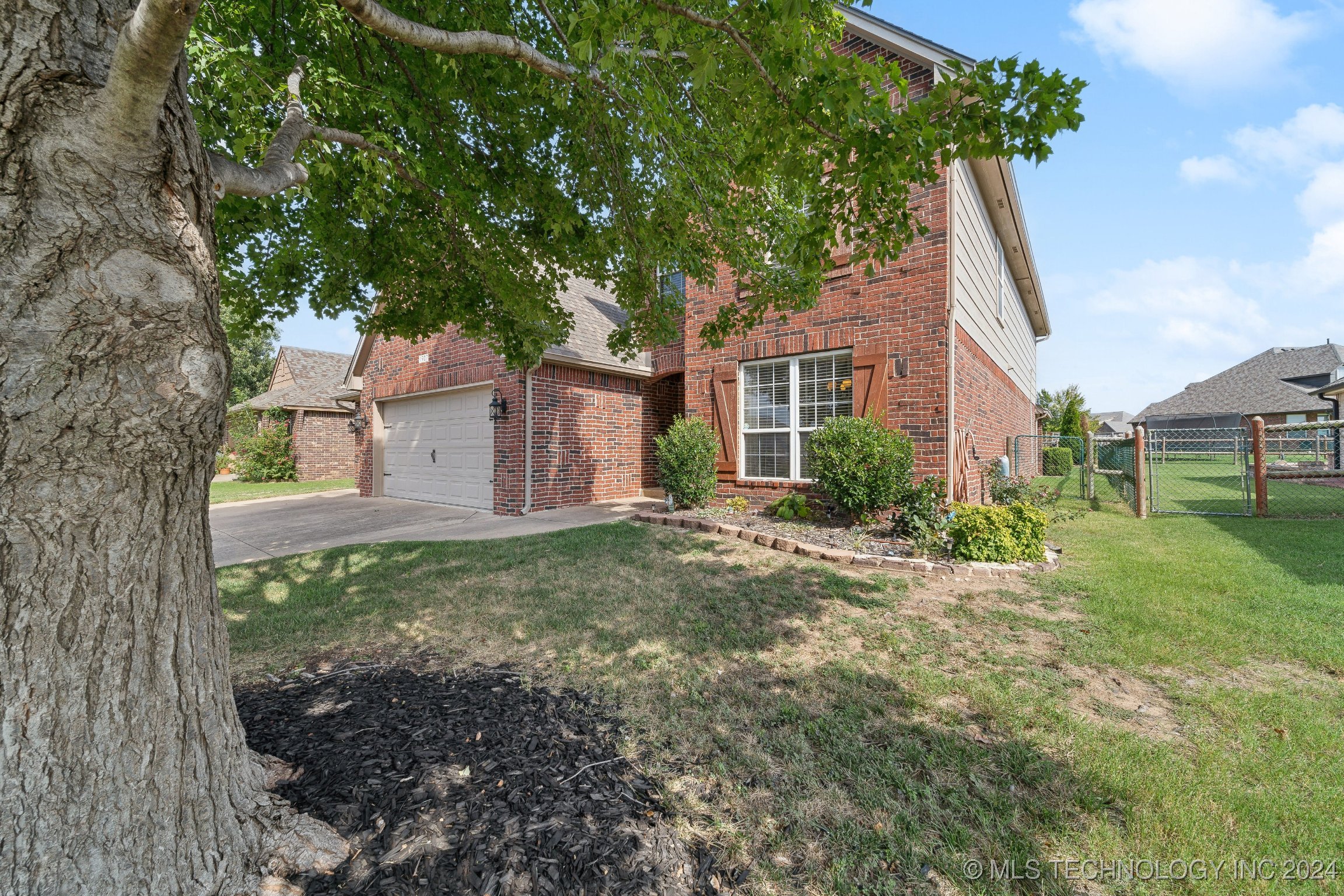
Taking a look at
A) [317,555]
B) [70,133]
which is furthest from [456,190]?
[317,555]

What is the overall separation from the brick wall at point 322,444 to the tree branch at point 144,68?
19.7m

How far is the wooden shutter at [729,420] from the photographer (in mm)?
8336

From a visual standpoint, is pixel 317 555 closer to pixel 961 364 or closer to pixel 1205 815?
pixel 1205 815

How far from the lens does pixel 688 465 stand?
788 cm

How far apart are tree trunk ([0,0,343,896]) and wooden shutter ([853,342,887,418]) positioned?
6.80 m

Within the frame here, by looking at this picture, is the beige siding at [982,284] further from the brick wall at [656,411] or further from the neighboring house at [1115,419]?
the neighboring house at [1115,419]

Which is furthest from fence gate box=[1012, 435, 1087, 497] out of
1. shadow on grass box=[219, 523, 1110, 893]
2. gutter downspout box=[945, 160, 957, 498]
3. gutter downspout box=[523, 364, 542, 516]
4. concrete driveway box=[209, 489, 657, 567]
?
gutter downspout box=[523, 364, 542, 516]

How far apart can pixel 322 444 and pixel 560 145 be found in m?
18.9

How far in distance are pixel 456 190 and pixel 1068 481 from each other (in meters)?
16.7

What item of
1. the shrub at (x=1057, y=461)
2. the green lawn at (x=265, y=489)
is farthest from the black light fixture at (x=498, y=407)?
the shrub at (x=1057, y=461)

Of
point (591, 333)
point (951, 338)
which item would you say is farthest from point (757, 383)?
point (591, 333)

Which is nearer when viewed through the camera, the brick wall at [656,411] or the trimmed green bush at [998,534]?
the trimmed green bush at [998,534]

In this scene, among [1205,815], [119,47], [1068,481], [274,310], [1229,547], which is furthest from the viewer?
[1068,481]

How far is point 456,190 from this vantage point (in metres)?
4.01
